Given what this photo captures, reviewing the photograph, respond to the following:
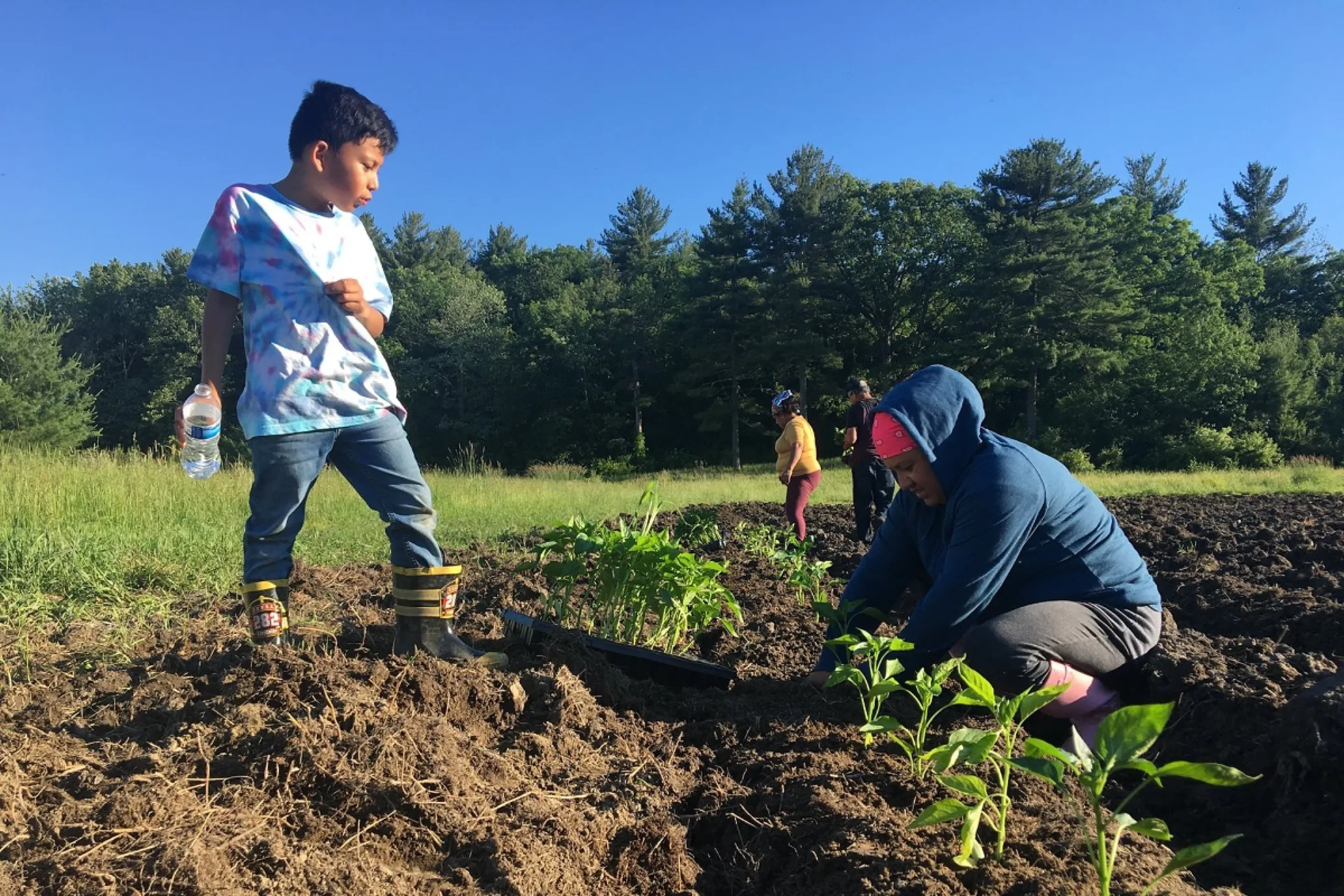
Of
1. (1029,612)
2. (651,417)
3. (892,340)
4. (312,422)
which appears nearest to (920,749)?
(1029,612)

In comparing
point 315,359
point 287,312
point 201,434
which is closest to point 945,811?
point 315,359

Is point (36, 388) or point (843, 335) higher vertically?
point (843, 335)

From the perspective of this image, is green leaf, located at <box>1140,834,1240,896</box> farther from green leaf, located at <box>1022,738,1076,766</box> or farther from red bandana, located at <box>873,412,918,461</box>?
red bandana, located at <box>873,412,918,461</box>

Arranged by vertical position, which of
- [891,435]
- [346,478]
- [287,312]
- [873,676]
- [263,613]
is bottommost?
[873,676]

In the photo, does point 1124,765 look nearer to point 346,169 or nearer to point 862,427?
point 346,169

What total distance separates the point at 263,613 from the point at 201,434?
65 cm

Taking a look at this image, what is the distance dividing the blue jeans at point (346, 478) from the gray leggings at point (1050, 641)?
72.0 inches

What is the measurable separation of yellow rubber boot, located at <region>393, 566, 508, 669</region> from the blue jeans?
5cm

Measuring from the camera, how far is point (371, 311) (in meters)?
2.67

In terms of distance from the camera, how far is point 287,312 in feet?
8.30

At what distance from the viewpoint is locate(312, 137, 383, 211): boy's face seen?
2.59m

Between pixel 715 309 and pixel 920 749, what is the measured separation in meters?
33.8

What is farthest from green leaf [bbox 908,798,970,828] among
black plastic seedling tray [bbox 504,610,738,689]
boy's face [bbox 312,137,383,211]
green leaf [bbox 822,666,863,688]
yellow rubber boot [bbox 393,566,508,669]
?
boy's face [bbox 312,137,383,211]

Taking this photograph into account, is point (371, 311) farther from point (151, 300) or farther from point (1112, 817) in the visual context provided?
point (151, 300)
